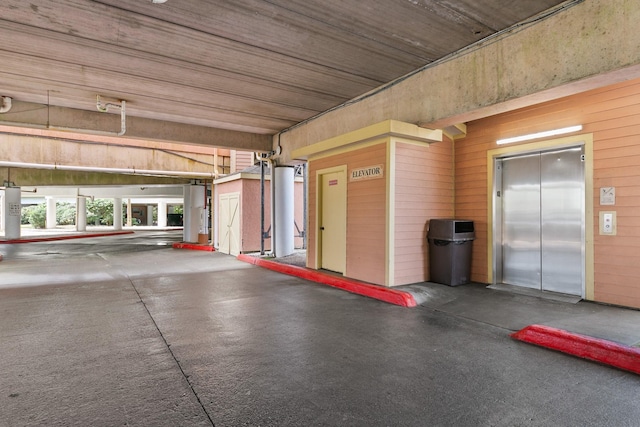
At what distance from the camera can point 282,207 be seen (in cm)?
1073

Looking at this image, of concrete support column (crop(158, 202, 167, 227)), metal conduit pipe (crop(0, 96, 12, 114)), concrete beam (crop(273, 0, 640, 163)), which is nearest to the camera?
concrete beam (crop(273, 0, 640, 163))

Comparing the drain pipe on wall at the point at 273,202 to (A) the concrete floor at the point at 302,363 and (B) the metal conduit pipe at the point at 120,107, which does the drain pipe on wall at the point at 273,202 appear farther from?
(A) the concrete floor at the point at 302,363

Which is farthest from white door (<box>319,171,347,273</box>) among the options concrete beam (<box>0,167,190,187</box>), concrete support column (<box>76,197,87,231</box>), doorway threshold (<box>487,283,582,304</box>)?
concrete support column (<box>76,197,87,231</box>)

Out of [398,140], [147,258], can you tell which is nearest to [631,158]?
[398,140]

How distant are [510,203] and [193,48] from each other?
252 inches

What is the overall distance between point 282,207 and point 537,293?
708cm

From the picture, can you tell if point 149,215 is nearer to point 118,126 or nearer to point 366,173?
point 118,126

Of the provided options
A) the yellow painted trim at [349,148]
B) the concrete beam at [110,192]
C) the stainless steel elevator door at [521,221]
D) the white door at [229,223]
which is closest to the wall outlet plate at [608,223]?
the stainless steel elevator door at [521,221]

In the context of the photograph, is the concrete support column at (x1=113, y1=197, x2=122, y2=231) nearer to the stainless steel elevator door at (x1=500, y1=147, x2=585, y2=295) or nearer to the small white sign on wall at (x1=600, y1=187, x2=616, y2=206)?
the stainless steel elevator door at (x1=500, y1=147, x2=585, y2=295)

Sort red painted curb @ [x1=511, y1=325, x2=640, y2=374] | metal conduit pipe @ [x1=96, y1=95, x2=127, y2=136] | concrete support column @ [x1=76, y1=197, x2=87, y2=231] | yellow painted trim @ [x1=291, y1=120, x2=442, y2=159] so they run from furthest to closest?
concrete support column @ [x1=76, y1=197, x2=87, y2=231], metal conduit pipe @ [x1=96, y1=95, x2=127, y2=136], yellow painted trim @ [x1=291, y1=120, x2=442, y2=159], red painted curb @ [x1=511, y1=325, x2=640, y2=374]

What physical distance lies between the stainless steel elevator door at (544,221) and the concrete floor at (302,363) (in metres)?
0.78

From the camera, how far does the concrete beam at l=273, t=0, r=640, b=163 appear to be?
3.71 meters

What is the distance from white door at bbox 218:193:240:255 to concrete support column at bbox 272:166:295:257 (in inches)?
106

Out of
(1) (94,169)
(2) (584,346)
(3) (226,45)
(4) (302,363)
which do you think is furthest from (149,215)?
(2) (584,346)
